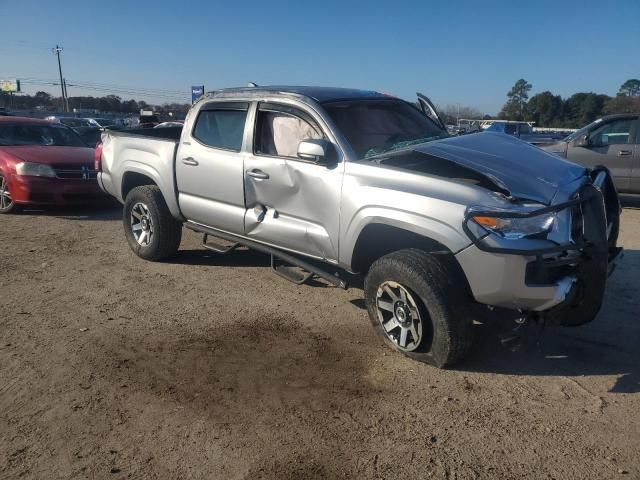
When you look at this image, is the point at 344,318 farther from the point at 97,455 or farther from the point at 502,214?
the point at 97,455

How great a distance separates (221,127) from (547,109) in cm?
4918

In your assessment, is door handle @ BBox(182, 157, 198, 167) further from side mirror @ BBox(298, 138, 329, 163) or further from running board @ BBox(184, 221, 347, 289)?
side mirror @ BBox(298, 138, 329, 163)

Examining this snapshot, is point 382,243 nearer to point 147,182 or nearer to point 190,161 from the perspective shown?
point 190,161

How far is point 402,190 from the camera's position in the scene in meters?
3.73

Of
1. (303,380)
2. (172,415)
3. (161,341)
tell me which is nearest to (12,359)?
(161,341)

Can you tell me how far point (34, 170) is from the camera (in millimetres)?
8578

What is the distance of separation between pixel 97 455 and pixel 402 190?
242 centimetres

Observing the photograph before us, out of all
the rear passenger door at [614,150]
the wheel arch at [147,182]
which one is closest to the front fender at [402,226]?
the wheel arch at [147,182]

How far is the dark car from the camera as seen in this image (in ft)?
32.0

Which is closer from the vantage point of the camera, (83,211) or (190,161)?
(190,161)

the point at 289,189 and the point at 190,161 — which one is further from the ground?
the point at 190,161

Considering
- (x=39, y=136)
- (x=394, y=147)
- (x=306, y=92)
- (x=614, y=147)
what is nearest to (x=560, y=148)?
(x=614, y=147)

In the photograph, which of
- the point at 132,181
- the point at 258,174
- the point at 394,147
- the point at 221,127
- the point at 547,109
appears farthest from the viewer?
the point at 547,109

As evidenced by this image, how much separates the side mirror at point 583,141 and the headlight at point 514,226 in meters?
7.90
